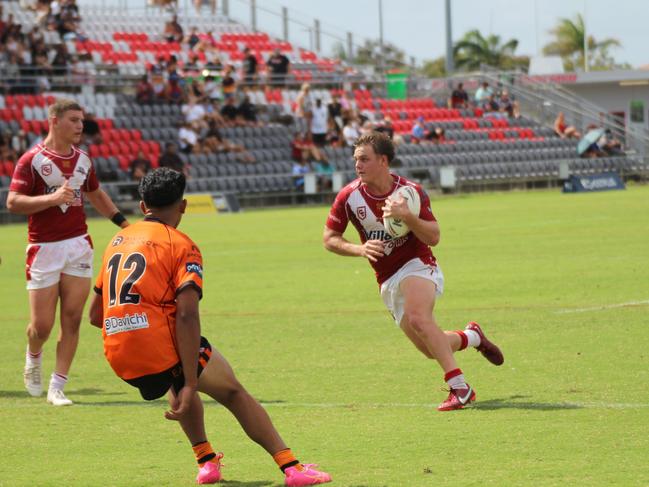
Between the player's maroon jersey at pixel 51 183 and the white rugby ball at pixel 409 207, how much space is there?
2.59m

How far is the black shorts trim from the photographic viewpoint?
6.27m

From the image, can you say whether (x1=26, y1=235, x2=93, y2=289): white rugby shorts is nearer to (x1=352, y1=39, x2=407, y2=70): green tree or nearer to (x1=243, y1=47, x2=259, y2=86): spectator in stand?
(x1=243, y1=47, x2=259, y2=86): spectator in stand

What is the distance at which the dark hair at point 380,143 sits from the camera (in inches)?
349

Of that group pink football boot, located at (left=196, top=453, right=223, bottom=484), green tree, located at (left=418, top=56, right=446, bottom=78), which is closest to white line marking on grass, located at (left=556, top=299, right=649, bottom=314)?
pink football boot, located at (left=196, top=453, right=223, bottom=484)

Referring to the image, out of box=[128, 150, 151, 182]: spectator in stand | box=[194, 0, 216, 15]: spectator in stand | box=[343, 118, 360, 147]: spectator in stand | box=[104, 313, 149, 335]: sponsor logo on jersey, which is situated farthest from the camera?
box=[194, 0, 216, 15]: spectator in stand

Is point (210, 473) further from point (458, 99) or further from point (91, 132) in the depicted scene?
point (458, 99)

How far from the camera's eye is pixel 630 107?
63.9 meters

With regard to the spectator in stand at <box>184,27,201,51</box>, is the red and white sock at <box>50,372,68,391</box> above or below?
below

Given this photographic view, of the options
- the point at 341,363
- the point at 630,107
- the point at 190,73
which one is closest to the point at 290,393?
the point at 341,363

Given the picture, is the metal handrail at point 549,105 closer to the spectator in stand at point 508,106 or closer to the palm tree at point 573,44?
the spectator in stand at point 508,106

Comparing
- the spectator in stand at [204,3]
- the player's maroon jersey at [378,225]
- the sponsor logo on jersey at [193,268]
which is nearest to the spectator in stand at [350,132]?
the spectator in stand at [204,3]

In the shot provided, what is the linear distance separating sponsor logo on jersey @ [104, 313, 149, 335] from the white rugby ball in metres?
2.79

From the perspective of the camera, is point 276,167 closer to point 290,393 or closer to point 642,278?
point 642,278

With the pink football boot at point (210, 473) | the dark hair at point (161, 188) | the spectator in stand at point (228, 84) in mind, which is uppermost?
Result: the spectator in stand at point (228, 84)
